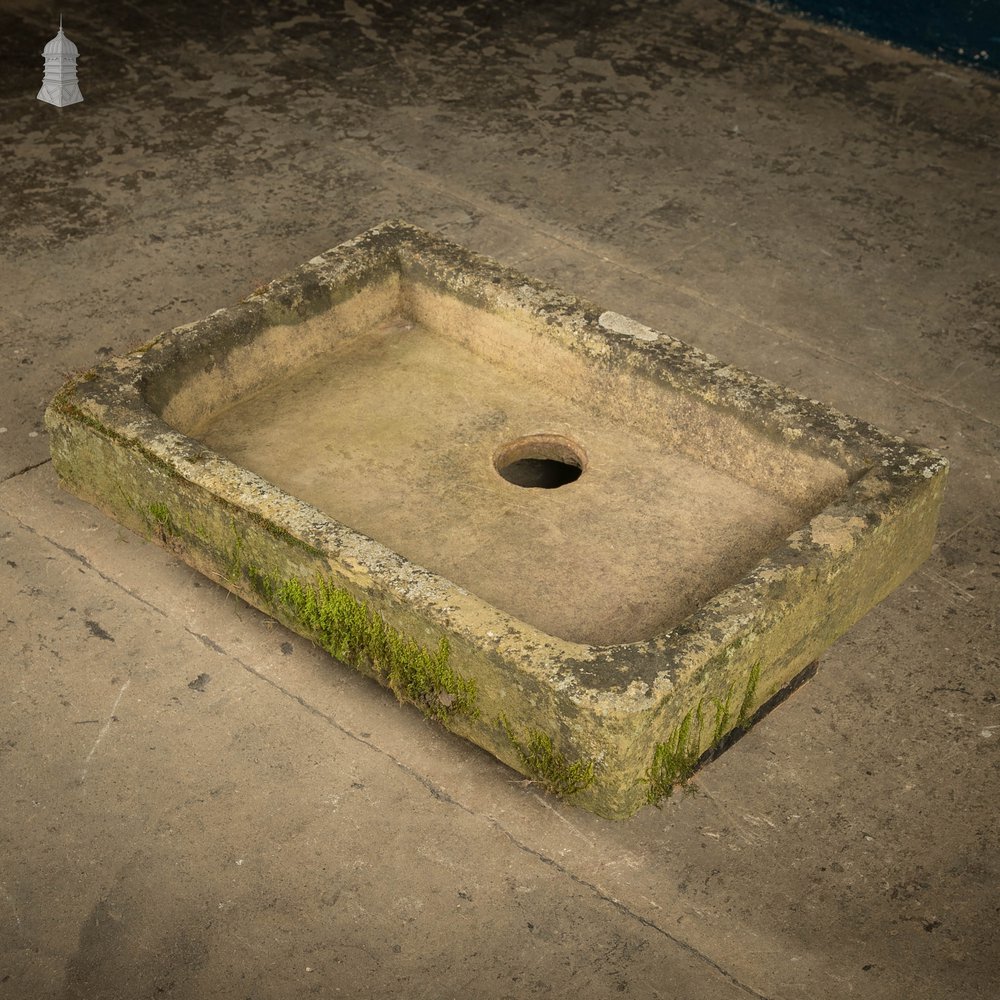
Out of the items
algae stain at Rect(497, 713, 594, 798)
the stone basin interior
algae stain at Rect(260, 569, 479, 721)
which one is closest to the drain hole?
the stone basin interior

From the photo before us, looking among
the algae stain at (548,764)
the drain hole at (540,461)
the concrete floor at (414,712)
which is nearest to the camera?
the concrete floor at (414,712)

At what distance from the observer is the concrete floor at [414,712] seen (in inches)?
125

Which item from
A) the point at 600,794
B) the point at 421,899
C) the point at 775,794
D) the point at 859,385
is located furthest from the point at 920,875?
the point at 859,385

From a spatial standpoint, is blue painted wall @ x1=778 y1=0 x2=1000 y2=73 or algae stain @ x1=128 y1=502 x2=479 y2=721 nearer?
algae stain @ x1=128 y1=502 x2=479 y2=721

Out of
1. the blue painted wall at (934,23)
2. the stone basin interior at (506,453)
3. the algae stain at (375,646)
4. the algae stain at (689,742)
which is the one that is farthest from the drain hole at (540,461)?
the blue painted wall at (934,23)

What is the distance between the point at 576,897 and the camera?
3264 mm

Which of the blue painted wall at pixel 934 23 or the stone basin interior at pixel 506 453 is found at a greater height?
the blue painted wall at pixel 934 23

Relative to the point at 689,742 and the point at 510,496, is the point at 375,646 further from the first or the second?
the point at 689,742

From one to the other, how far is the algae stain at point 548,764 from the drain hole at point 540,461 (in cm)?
105

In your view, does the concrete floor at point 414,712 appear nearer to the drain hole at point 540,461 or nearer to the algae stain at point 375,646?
the algae stain at point 375,646

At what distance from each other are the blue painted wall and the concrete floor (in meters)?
0.14

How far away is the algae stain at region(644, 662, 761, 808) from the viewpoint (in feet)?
11.1

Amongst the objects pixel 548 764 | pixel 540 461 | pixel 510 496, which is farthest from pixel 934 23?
pixel 548 764

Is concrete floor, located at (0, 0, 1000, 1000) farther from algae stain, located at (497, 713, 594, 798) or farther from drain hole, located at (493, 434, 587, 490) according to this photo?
drain hole, located at (493, 434, 587, 490)
